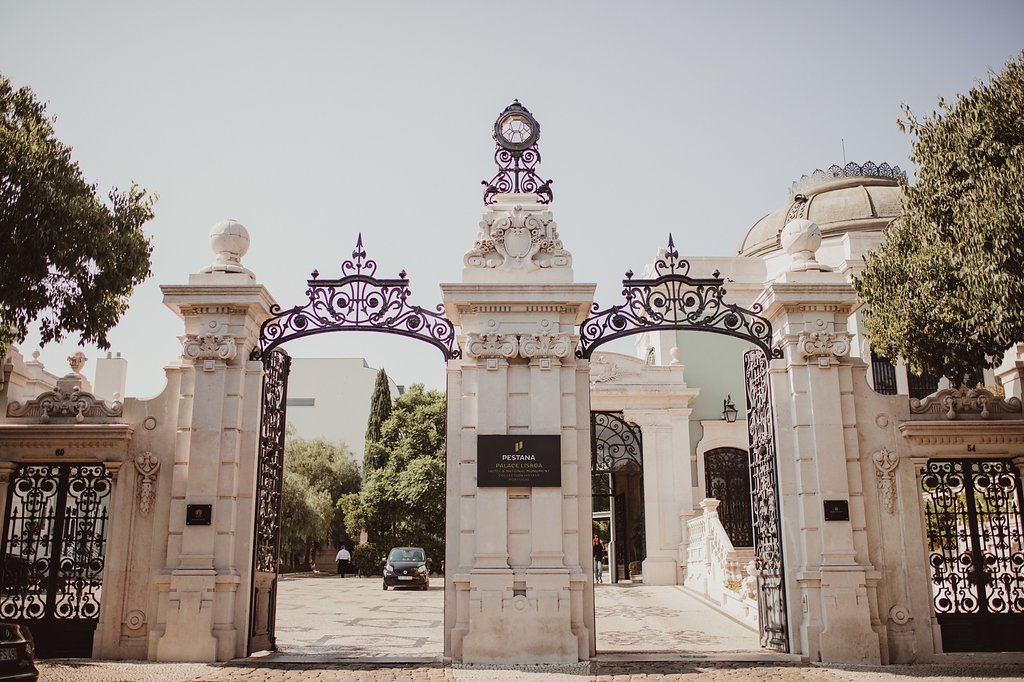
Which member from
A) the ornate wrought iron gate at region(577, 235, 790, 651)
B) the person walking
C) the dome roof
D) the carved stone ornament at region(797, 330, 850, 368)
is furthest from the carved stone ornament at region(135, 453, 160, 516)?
the person walking

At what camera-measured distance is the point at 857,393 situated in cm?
1059

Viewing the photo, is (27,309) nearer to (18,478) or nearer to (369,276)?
(18,478)

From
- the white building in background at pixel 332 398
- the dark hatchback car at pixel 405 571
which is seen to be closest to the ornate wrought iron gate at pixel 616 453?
the dark hatchback car at pixel 405 571

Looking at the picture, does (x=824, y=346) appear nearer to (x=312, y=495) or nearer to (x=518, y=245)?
(x=518, y=245)

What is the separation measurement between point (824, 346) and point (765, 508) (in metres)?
2.16

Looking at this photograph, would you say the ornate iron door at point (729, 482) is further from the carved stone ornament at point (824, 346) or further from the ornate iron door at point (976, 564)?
the carved stone ornament at point (824, 346)

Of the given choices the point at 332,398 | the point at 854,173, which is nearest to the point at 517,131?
the point at 854,173

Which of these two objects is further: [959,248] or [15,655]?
[959,248]

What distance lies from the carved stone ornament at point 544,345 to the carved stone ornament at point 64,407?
4.91 m

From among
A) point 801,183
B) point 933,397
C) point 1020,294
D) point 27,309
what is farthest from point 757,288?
point 27,309

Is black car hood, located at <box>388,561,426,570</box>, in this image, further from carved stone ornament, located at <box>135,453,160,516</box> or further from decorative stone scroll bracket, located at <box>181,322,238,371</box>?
decorative stone scroll bracket, located at <box>181,322,238,371</box>

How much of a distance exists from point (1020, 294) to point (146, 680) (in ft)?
30.9

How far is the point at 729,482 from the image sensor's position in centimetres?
2409

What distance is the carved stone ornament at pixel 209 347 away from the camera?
10383mm
